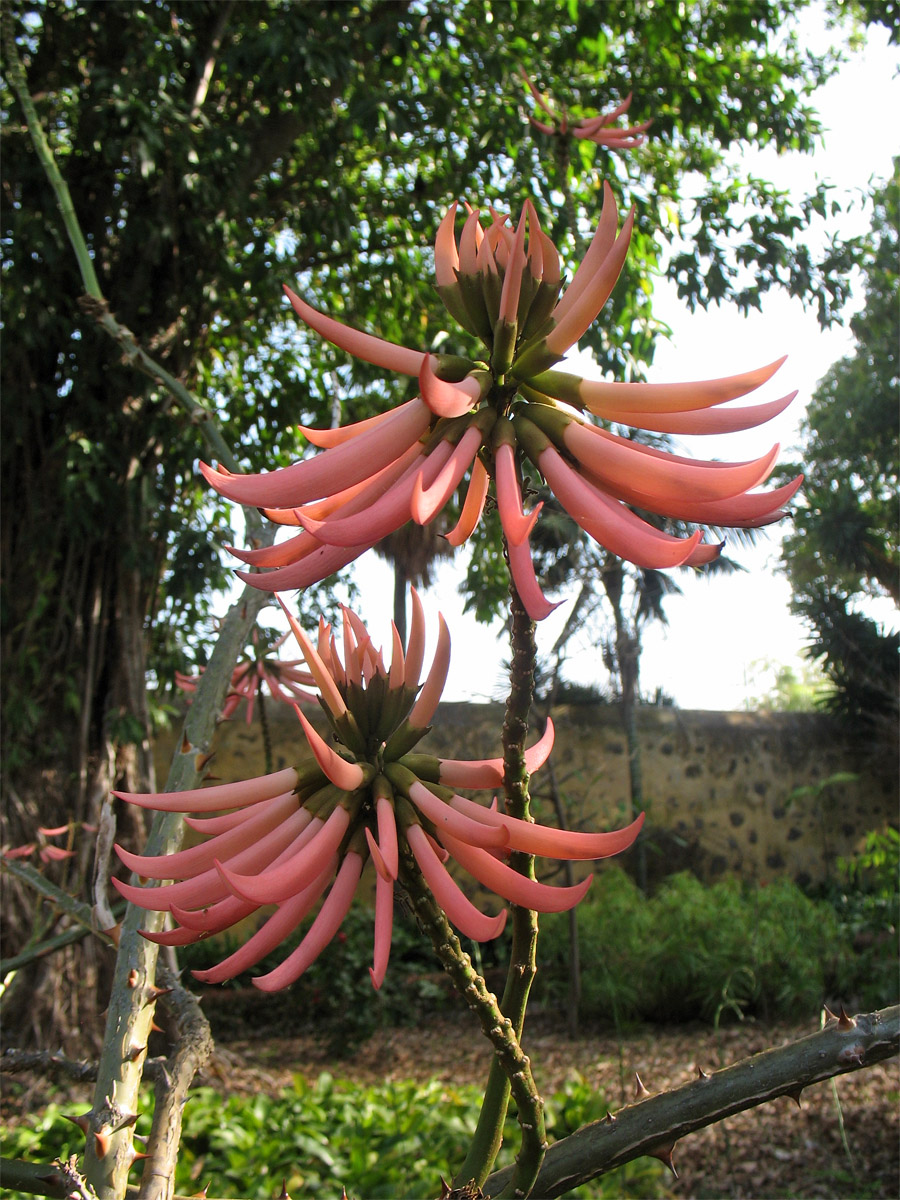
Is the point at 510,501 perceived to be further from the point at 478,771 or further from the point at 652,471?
the point at 478,771

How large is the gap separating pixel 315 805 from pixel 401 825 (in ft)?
0.17

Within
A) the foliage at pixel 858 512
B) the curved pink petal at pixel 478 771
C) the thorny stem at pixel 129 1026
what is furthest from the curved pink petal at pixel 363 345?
the foliage at pixel 858 512

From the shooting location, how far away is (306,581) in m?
0.41

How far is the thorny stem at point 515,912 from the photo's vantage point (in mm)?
476

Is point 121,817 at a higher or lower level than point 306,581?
lower

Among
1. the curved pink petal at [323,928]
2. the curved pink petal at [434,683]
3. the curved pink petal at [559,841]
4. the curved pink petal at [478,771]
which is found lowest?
the curved pink petal at [323,928]

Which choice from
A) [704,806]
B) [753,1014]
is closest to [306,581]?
[753,1014]

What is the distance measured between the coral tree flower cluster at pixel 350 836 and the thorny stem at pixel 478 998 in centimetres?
1

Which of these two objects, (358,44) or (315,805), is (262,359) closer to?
(358,44)

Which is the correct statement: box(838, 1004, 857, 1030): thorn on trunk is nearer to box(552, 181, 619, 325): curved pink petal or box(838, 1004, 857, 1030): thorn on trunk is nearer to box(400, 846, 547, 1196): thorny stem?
box(400, 846, 547, 1196): thorny stem

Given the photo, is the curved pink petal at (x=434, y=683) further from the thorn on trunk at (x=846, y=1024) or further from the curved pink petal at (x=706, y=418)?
the thorn on trunk at (x=846, y=1024)

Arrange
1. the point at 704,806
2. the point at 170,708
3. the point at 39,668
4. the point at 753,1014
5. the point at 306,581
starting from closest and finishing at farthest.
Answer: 1. the point at 306,581
2. the point at 39,668
3. the point at 170,708
4. the point at 753,1014
5. the point at 704,806

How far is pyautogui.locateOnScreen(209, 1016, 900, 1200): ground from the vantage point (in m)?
3.21

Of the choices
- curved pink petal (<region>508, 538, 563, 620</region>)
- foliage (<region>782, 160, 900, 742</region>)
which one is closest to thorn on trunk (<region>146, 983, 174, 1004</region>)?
curved pink petal (<region>508, 538, 563, 620</region>)
